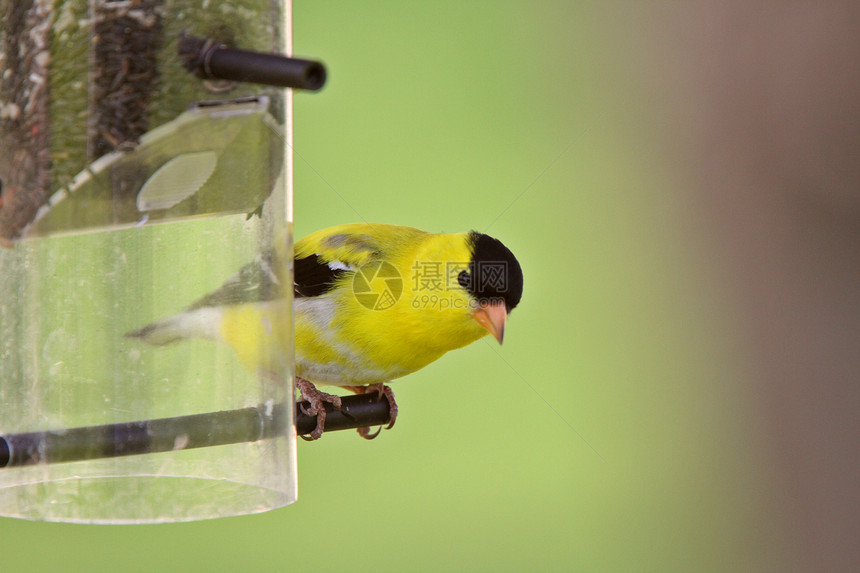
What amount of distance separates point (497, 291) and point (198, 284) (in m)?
0.99

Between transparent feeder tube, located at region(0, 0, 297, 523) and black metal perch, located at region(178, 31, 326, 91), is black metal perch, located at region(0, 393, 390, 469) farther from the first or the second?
black metal perch, located at region(178, 31, 326, 91)

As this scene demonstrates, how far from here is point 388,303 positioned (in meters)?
2.83

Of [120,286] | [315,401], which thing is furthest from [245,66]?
[315,401]

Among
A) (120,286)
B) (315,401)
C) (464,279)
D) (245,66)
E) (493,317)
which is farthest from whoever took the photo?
(464,279)

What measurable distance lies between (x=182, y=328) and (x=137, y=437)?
25cm

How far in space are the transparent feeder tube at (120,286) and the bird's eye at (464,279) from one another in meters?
0.88

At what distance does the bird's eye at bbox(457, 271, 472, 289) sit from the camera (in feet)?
9.24

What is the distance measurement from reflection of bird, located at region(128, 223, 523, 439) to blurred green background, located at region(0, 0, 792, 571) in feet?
6.90

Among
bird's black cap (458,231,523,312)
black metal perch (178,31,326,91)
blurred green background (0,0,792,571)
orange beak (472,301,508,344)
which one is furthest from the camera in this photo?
blurred green background (0,0,792,571)

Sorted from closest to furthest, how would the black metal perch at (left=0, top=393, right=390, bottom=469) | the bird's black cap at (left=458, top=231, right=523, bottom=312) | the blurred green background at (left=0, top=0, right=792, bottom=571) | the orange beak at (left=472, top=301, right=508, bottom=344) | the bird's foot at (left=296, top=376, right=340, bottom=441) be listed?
the black metal perch at (left=0, top=393, right=390, bottom=469), the bird's foot at (left=296, top=376, right=340, bottom=441), the orange beak at (left=472, top=301, right=508, bottom=344), the bird's black cap at (left=458, top=231, right=523, bottom=312), the blurred green background at (left=0, top=0, right=792, bottom=571)

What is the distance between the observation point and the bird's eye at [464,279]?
2816mm

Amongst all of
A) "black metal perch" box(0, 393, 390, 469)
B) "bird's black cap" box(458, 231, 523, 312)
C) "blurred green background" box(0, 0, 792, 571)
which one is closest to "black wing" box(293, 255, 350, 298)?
"bird's black cap" box(458, 231, 523, 312)

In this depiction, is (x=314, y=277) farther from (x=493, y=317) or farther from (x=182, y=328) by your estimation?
(x=182, y=328)

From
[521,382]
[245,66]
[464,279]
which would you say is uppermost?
[245,66]
